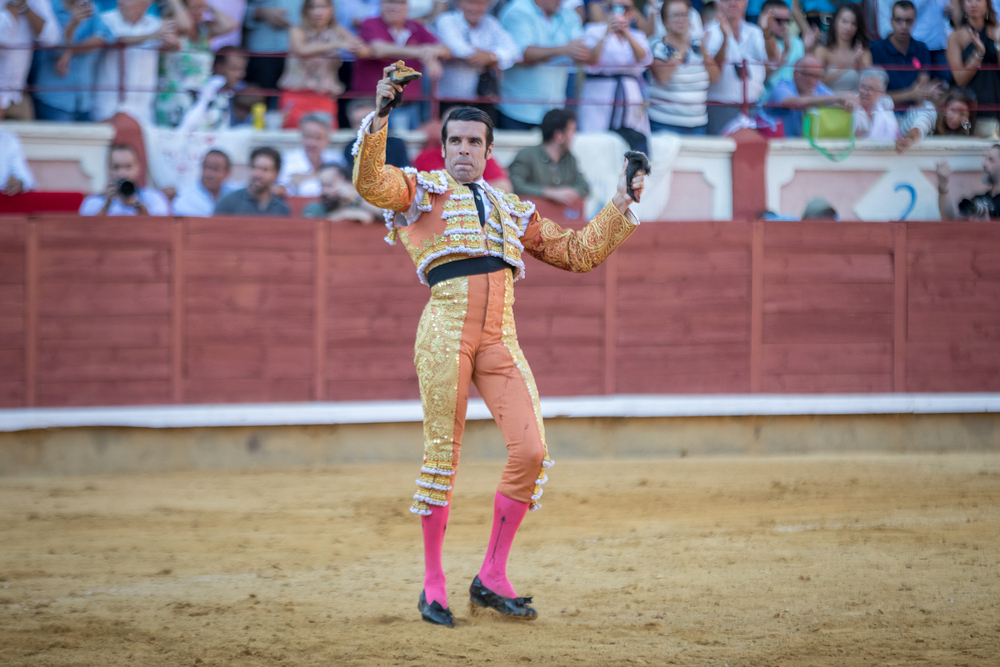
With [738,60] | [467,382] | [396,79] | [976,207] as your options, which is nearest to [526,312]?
[738,60]

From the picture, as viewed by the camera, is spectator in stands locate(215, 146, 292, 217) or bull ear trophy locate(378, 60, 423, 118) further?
spectator in stands locate(215, 146, 292, 217)

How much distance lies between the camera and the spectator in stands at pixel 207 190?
6633 mm

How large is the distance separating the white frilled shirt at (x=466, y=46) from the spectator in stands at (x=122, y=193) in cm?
204

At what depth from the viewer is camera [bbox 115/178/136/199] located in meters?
6.39

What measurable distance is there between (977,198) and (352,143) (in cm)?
446

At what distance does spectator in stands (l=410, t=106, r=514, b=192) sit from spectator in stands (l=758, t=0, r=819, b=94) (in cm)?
254

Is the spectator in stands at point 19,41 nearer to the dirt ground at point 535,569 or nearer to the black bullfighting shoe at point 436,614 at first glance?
the dirt ground at point 535,569

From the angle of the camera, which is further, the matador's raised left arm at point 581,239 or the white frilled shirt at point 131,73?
the white frilled shirt at point 131,73

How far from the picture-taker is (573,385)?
6906 millimetres

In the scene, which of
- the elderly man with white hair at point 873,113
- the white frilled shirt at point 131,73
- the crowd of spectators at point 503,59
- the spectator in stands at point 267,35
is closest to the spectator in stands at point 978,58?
the crowd of spectators at point 503,59

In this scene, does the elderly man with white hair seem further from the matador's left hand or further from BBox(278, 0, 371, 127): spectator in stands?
the matador's left hand

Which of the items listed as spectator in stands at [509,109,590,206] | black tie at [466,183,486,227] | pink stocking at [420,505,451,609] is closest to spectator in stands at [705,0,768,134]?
spectator in stands at [509,109,590,206]

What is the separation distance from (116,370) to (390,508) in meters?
2.25

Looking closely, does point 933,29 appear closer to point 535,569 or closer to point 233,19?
point 233,19
